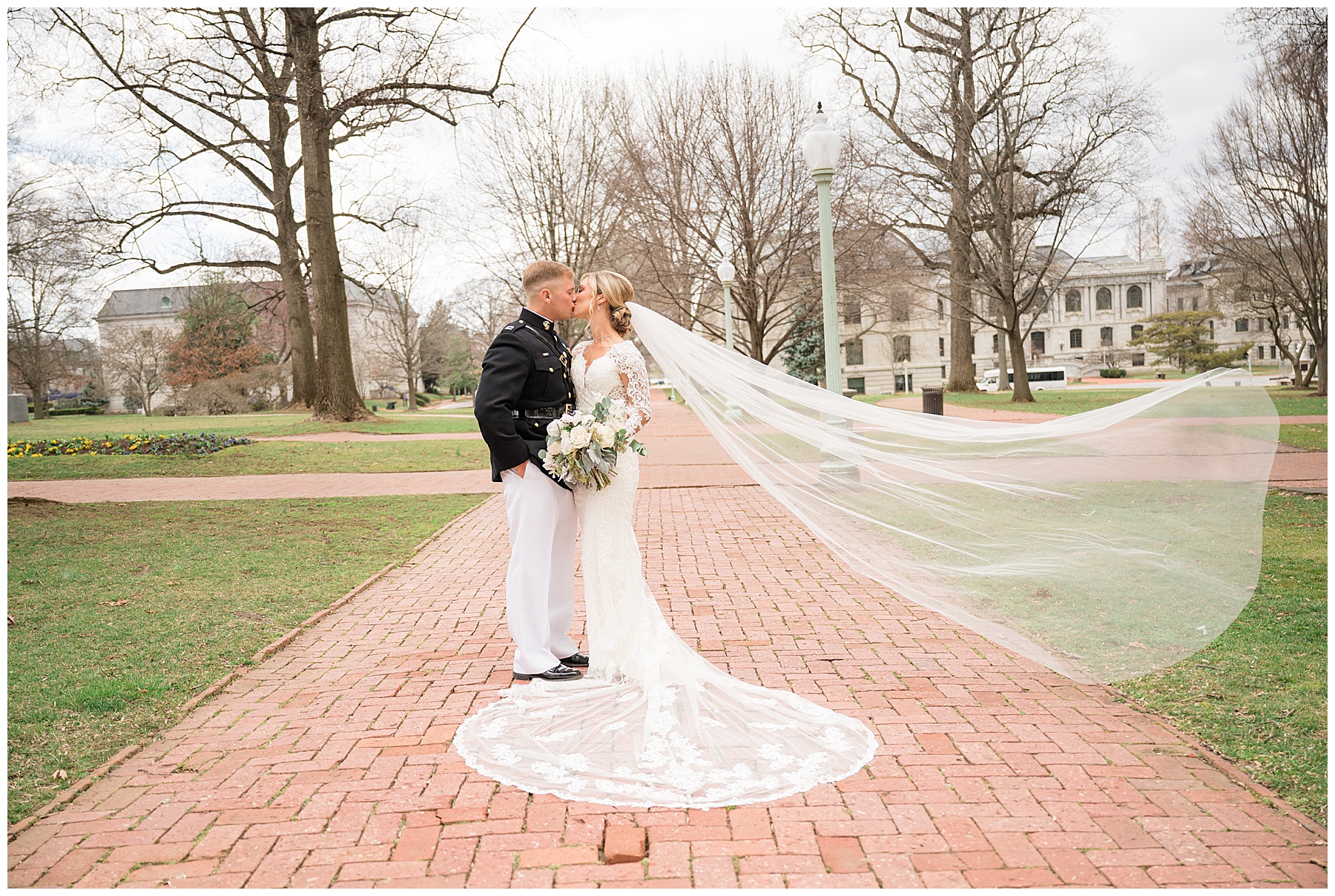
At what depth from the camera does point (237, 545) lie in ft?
31.6

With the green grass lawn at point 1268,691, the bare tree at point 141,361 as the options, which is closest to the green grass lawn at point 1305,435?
the green grass lawn at point 1268,691

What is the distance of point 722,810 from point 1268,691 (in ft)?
10.4

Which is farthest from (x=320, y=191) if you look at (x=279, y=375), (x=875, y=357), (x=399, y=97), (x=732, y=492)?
(x=875, y=357)

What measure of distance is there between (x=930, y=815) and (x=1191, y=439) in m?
2.60

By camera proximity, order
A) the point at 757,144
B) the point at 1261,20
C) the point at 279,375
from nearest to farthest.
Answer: the point at 1261,20
the point at 757,144
the point at 279,375

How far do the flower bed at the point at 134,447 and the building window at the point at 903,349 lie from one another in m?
56.7

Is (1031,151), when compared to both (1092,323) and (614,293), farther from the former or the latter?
(1092,323)

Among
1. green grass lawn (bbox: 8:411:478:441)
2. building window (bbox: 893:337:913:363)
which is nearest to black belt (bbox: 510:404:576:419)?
green grass lawn (bbox: 8:411:478:441)

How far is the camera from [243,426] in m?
27.6

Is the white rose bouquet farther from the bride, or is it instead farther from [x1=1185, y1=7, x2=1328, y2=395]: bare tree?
[x1=1185, y1=7, x2=1328, y2=395]: bare tree

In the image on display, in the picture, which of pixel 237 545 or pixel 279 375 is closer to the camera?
pixel 237 545

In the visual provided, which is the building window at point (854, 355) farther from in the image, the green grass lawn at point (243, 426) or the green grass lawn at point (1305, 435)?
the green grass lawn at point (1305, 435)

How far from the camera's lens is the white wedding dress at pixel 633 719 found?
12.3 feet

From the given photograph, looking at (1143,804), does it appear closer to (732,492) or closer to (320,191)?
(732,492)
